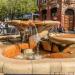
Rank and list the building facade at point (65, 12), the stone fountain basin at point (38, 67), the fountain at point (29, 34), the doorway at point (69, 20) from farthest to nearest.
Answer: the doorway at point (69, 20) → the building facade at point (65, 12) → the fountain at point (29, 34) → the stone fountain basin at point (38, 67)

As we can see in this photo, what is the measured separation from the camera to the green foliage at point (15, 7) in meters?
38.6

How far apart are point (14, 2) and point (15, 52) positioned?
29590 mm

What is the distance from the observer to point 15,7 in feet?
127

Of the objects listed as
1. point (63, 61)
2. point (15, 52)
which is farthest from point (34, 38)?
point (63, 61)

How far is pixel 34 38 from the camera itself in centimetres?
1111

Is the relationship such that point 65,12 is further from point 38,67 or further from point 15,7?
point 38,67

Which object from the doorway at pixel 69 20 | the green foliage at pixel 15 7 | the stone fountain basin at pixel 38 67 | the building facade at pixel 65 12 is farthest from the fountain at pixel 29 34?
the green foliage at pixel 15 7

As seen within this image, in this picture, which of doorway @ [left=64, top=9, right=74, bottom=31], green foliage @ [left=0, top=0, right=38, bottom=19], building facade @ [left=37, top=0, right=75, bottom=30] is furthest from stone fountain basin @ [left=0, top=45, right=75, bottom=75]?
green foliage @ [left=0, top=0, right=38, bottom=19]

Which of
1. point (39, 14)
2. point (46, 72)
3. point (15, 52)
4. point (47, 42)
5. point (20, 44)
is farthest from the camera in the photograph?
point (39, 14)

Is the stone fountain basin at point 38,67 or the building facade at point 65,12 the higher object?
the stone fountain basin at point 38,67

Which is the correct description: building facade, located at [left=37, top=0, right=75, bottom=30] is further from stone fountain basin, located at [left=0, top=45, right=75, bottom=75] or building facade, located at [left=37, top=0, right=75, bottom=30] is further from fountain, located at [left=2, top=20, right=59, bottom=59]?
stone fountain basin, located at [left=0, top=45, right=75, bottom=75]

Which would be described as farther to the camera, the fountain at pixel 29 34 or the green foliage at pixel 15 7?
the green foliage at pixel 15 7

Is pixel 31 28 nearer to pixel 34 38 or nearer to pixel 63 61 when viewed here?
pixel 34 38

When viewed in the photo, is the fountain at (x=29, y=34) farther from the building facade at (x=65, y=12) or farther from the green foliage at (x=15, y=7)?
the green foliage at (x=15, y=7)
